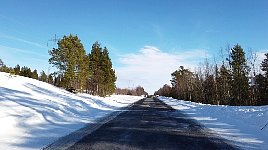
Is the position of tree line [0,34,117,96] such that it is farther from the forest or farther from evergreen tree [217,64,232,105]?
evergreen tree [217,64,232,105]

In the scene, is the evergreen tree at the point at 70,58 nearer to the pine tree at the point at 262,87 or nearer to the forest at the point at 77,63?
the forest at the point at 77,63

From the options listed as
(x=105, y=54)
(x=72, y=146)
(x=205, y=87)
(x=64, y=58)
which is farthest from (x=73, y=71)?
(x=72, y=146)

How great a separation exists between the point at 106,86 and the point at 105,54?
7625 millimetres

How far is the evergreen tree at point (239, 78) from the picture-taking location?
67.6m

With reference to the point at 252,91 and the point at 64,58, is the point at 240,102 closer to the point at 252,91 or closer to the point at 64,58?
the point at 252,91

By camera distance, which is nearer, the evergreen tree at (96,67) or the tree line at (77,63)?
the tree line at (77,63)

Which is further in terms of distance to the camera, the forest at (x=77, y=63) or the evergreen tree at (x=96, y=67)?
the evergreen tree at (x=96, y=67)

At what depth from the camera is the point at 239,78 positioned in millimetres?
70625

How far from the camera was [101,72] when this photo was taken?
66375 millimetres

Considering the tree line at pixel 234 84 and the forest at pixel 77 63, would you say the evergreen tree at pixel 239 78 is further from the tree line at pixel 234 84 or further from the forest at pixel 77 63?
the forest at pixel 77 63

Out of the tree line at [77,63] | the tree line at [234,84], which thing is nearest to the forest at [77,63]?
the tree line at [77,63]

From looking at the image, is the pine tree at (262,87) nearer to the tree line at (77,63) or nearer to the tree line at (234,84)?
the tree line at (234,84)

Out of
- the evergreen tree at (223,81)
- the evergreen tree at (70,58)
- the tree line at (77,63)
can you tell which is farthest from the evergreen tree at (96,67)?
the evergreen tree at (223,81)

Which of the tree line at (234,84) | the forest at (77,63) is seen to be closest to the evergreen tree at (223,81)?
the tree line at (234,84)
